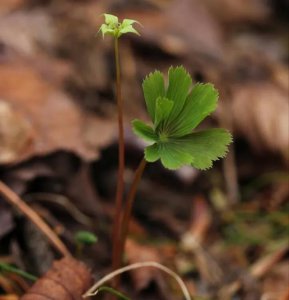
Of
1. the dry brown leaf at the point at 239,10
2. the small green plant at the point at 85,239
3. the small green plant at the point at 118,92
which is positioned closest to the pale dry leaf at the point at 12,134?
the small green plant at the point at 85,239

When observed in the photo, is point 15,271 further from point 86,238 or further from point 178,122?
point 178,122

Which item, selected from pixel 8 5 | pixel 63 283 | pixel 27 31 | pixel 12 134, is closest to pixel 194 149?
pixel 63 283

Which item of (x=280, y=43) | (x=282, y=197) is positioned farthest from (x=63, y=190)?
(x=280, y=43)

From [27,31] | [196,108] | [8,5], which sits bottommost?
[196,108]

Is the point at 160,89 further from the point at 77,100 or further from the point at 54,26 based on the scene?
the point at 54,26

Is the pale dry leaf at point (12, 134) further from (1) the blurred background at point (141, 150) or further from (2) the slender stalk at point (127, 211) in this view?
(2) the slender stalk at point (127, 211)

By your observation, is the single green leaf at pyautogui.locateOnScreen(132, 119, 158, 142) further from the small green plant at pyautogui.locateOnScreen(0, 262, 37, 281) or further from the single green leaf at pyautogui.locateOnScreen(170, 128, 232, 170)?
the small green plant at pyautogui.locateOnScreen(0, 262, 37, 281)

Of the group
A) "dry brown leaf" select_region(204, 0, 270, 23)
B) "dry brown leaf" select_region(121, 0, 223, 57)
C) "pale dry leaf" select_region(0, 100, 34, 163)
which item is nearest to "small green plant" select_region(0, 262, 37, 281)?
"pale dry leaf" select_region(0, 100, 34, 163)
